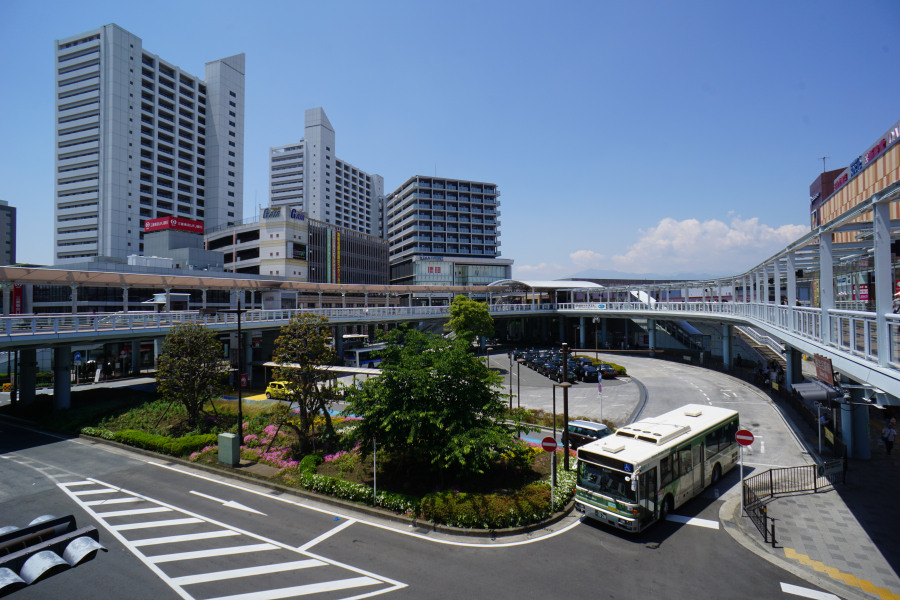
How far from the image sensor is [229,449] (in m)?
18.5

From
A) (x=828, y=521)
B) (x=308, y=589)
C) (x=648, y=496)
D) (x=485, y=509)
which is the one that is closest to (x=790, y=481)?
(x=828, y=521)

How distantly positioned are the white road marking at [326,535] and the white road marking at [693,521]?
10.0 m

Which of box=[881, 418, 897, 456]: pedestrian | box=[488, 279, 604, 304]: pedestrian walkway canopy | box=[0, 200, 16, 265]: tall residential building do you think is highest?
box=[0, 200, 16, 265]: tall residential building

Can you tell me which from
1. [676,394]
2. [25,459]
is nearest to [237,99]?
[25,459]

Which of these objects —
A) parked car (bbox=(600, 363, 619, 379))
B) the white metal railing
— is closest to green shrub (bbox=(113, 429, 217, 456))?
the white metal railing

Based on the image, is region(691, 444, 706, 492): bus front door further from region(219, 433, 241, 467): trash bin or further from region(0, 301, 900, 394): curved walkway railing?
region(219, 433, 241, 467): trash bin

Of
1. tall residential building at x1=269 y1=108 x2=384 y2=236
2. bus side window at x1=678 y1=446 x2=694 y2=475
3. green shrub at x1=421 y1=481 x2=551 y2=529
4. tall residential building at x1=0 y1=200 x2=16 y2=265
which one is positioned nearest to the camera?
green shrub at x1=421 y1=481 x2=551 y2=529

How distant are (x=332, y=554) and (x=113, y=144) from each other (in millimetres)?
90353

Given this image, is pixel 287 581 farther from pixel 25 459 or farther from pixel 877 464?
pixel 877 464

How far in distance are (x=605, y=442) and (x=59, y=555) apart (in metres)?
12.8

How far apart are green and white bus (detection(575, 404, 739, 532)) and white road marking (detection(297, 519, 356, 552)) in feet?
23.8

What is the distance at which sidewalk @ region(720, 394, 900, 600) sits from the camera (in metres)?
10.4

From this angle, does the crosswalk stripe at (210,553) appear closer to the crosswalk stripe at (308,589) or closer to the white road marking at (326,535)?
the white road marking at (326,535)

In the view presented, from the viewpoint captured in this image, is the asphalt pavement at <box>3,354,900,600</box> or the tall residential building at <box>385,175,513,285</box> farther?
the tall residential building at <box>385,175,513,285</box>
